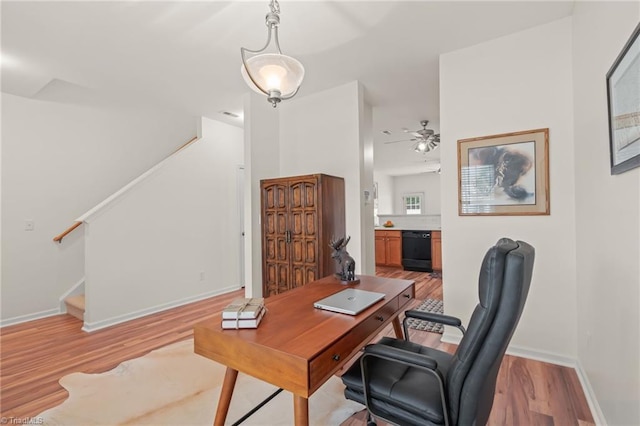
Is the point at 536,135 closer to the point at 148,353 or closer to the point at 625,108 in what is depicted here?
the point at 625,108

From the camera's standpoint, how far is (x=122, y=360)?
8.68 feet

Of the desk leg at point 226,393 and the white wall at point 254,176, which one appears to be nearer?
the desk leg at point 226,393

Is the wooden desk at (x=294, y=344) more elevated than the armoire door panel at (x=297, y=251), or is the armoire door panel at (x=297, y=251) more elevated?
the armoire door panel at (x=297, y=251)

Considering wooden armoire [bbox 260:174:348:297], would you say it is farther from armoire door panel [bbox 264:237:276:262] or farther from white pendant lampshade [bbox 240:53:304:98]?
white pendant lampshade [bbox 240:53:304:98]

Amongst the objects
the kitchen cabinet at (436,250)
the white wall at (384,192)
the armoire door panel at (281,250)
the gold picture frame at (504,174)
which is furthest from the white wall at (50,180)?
the white wall at (384,192)

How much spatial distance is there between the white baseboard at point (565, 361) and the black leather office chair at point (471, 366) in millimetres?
1167

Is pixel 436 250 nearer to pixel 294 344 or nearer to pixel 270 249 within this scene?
pixel 270 249

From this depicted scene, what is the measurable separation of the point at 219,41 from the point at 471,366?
2960 mm

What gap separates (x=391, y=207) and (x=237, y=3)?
10353 mm

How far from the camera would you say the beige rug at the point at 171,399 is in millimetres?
1856

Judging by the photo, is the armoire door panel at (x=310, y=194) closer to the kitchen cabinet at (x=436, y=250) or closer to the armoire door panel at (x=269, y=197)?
the armoire door panel at (x=269, y=197)

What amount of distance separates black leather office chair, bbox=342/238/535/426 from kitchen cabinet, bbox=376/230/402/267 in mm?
5571

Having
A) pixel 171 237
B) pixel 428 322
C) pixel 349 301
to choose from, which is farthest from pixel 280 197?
pixel 428 322

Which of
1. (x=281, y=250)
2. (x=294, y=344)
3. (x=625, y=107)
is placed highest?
(x=625, y=107)
